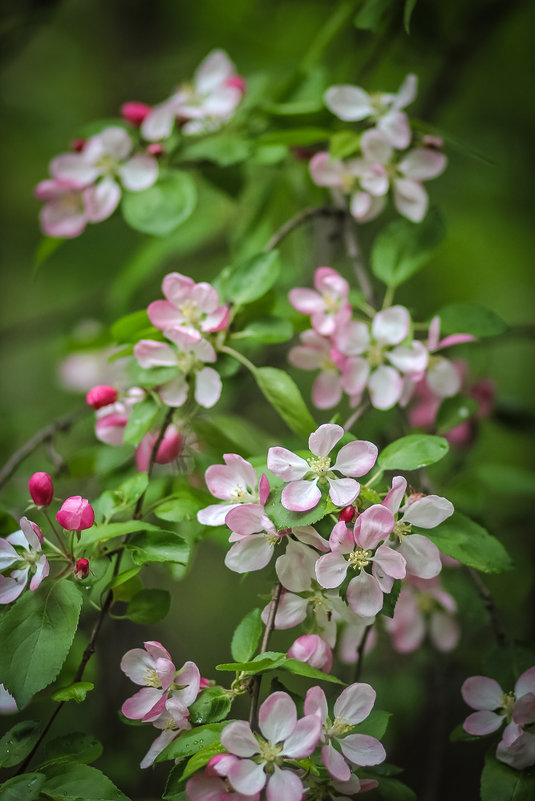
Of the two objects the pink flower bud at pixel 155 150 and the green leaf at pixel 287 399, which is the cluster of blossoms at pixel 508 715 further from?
the pink flower bud at pixel 155 150

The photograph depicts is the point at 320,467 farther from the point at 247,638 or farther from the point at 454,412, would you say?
the point at 454,412

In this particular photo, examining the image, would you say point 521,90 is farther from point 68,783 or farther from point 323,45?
point 68,783

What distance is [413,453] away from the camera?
761 millimetres

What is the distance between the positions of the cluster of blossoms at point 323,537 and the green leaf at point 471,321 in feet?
1.03

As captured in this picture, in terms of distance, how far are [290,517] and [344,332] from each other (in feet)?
1.04

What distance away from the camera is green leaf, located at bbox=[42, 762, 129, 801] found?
64 centimetres

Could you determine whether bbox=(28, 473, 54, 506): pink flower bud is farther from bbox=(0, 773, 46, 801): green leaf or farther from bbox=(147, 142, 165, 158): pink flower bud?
bbox=(147, 142, 165, 158): pink flower bud

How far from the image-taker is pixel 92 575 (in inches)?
28.4

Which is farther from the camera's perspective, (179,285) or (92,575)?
(179,285)

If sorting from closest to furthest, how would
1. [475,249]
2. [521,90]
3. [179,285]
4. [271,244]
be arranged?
[179,285]
[271,244]
[521,90]
[475,249]

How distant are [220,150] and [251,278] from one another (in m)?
0.30

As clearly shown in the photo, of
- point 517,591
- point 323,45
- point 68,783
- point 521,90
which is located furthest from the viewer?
point 521,90

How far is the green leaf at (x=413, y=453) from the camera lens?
2.43 ft

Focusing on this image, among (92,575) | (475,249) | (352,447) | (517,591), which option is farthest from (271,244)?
(475,249)
